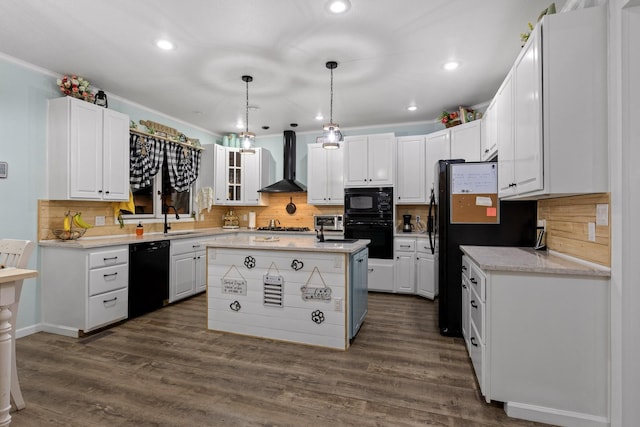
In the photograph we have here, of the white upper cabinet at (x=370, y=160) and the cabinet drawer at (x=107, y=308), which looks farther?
the white upper cabinet at (x=370, y=160)

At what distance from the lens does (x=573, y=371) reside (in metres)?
1.83

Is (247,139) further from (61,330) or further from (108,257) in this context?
(61,330)

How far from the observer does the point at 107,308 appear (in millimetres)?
3361

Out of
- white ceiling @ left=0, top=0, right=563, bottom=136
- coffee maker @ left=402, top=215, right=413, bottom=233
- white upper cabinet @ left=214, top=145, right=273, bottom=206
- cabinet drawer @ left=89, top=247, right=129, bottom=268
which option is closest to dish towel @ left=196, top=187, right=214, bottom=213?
white upper cabinet @ left=214, top=145, right=273, bottom=206

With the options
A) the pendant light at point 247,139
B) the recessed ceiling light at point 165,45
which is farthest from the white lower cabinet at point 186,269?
the recessed ceiling light at point 165,45

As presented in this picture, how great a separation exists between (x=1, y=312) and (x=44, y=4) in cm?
208

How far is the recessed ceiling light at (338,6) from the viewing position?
7.39 feet

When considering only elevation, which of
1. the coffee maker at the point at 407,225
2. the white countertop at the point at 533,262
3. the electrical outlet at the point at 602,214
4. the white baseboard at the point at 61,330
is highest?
the electrical outlet at the point at 602,214

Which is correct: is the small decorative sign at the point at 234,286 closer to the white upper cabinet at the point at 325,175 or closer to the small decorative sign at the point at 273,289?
the small decorative sign at the point at 273,289

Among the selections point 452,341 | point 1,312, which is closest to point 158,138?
point 1,312

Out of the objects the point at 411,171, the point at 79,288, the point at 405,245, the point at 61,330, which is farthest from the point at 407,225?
the point at 61,330

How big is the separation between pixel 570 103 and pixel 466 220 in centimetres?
135

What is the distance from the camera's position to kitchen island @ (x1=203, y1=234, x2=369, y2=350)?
2.88m

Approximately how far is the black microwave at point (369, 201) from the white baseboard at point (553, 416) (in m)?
3.11
